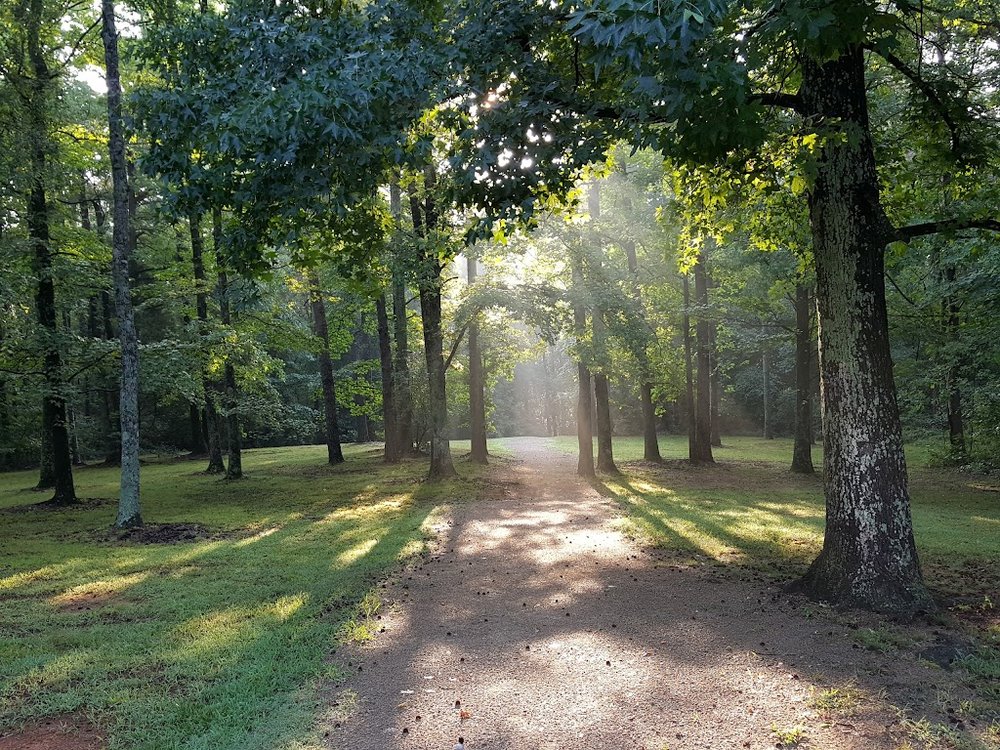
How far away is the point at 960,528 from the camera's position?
10414mm

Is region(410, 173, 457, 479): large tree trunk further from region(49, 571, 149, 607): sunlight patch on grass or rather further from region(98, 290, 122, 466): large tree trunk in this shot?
region(98, 290, 122, 466): large tree trunk

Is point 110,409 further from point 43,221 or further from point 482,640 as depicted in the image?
point 482,640

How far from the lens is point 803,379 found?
17734mm

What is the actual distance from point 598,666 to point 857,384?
3.41 meters

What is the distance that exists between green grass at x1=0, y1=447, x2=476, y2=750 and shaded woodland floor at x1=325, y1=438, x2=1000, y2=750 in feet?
1.63

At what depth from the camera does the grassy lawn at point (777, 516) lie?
25.9 feet

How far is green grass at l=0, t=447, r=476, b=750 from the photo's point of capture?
4051 millimetres

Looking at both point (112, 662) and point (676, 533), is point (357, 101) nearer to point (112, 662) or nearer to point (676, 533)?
point (112, 662)

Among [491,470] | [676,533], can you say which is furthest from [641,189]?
[676,533]

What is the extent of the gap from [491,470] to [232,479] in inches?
309

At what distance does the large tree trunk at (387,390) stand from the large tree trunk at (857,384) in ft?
57.6

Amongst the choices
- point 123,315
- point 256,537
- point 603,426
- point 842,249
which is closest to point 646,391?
point 603,426

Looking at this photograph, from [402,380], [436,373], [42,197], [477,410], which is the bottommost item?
[477,410]

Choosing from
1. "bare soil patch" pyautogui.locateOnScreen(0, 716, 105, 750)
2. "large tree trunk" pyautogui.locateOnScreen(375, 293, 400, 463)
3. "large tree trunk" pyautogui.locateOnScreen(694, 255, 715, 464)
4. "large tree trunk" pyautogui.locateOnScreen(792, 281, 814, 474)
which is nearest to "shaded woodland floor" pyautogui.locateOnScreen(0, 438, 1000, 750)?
"bare soil patch" pyautogui.locateOnScreen(0, 716, 105, 750)
